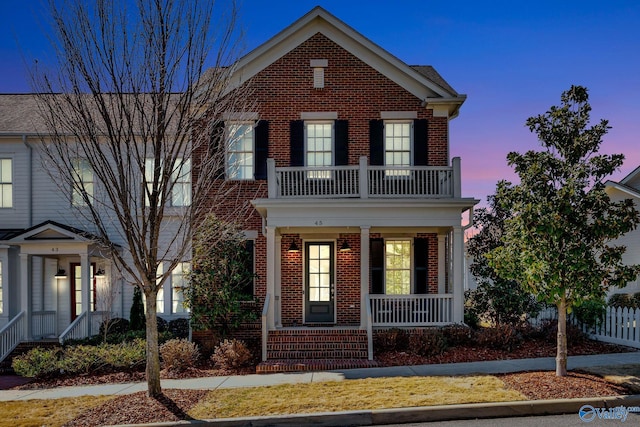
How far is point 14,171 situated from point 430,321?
13.5 meters

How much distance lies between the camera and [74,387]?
10141mm

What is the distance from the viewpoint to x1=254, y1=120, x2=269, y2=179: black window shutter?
1443cm

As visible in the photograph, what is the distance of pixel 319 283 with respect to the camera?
47.6 ft

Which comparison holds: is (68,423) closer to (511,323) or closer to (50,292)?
(50,292)

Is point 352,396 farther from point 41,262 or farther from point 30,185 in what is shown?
point 30,185

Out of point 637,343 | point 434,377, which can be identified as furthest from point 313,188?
point 637,343

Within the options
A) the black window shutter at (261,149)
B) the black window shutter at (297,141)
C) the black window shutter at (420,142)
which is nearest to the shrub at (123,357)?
the black window shutter at (261,149)

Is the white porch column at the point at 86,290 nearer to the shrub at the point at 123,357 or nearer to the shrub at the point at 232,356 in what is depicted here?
the shrub at the point at 123,357

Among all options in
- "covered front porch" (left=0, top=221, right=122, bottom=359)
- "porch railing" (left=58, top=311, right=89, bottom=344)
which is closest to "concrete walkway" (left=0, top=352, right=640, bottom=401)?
"porch railing" (left=58, top=311, right=89, bottom=344)

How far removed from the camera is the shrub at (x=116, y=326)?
1377 cm

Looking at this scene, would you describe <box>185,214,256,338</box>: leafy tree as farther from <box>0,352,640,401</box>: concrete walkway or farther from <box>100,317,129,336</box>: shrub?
<box>100,317,129,336</box>: shrub

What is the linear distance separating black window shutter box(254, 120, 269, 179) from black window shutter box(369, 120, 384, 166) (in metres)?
3.10

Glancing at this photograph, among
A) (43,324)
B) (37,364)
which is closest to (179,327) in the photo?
(37,364)
